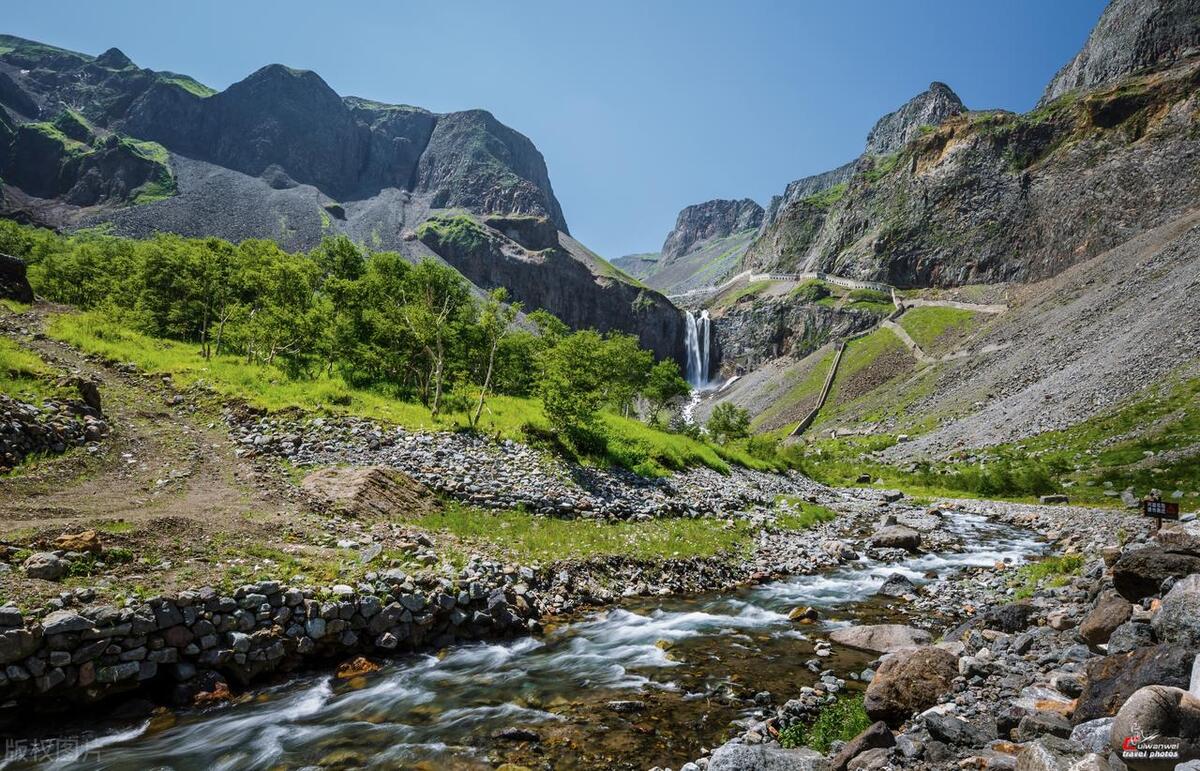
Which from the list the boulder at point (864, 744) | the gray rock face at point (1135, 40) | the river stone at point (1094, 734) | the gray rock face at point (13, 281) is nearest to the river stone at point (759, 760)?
the boulder at point (864, 744)

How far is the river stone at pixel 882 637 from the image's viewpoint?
12773mm

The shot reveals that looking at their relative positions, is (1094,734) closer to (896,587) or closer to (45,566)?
(896,587)

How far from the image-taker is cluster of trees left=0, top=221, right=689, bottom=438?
1332 inches

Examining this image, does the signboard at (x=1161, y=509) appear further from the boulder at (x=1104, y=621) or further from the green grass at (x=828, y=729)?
the green grass at (x=828, y=729)

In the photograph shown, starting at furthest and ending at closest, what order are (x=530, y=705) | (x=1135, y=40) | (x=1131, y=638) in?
(x=1135, y=40) → (x=530, y=705) → (x=1131, y=638)

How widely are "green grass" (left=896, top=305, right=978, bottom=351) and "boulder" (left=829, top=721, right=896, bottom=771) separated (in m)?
114

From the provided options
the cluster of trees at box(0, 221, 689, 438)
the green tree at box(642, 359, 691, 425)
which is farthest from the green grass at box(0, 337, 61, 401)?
the green tree at box(642, 359, 691, 425)

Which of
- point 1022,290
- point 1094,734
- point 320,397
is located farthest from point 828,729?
point 1022,290

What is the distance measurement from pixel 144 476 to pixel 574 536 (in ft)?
48.6

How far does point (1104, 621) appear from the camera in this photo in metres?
10.1

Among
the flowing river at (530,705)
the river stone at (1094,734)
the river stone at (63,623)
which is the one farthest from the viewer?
the flowing river at (530,705)

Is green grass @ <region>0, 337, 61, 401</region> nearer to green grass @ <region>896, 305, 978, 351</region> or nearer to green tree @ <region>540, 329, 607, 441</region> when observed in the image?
green tree @ <region>540, 329, 607, 441</region>

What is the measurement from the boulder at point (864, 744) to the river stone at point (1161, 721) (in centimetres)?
244

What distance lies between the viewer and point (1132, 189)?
335ft
